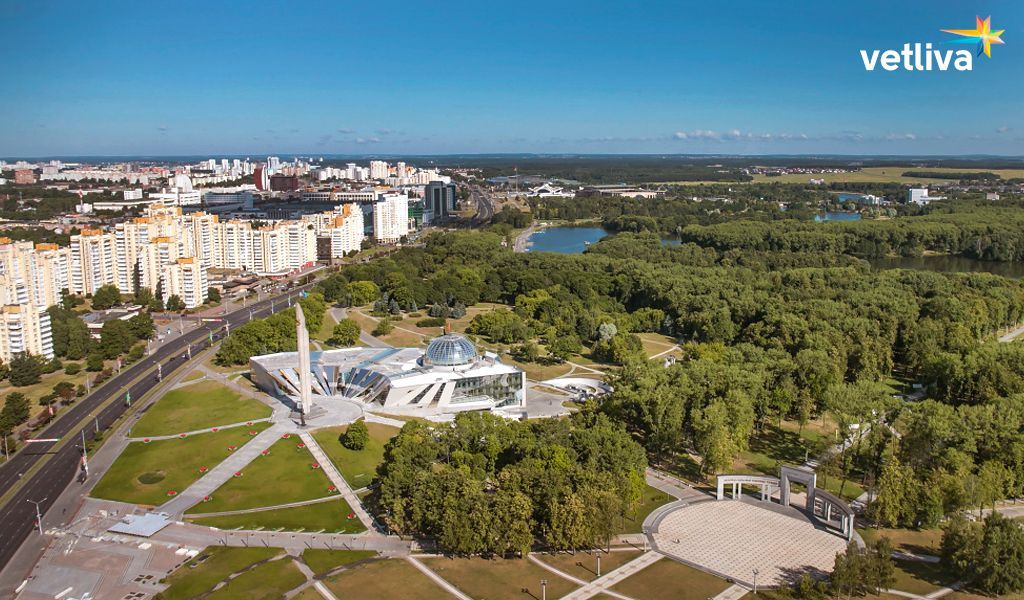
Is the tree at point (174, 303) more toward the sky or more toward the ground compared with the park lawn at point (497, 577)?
more toward the sky

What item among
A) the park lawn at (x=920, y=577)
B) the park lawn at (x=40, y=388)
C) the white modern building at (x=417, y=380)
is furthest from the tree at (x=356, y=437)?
the park lawn at (x=920, y=577)

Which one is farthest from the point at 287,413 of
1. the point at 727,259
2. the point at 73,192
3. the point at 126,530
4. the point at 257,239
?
the point at 73,192

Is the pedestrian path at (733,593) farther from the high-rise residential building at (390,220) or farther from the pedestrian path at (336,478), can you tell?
the high-rise residential building at (390,220)

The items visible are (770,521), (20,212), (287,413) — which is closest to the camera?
(770,521)

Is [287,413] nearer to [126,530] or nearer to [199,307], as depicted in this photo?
[126,530]

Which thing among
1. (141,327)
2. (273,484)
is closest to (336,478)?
(273,484)

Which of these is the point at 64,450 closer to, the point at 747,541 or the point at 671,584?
the point at 671,584
